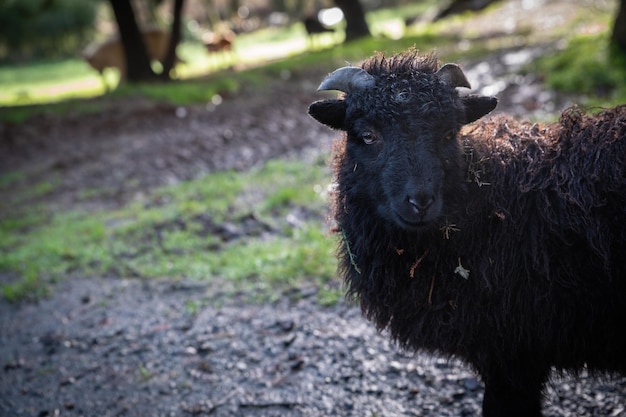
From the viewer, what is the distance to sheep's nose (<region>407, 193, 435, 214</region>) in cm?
323

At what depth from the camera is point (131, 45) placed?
1831cm

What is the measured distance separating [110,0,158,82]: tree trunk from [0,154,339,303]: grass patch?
9885 millimetres

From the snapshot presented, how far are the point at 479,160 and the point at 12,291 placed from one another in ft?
18.9

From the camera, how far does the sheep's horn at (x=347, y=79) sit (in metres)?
3.66

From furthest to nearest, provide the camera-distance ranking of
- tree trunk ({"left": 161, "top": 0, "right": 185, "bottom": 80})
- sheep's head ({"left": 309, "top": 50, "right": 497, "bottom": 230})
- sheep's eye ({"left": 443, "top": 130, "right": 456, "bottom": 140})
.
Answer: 1. tree trunk ({"left": 161, "top": 0, "right": 185, "bottom": 80})
2. sheep's eye ({"left": 443, "top": 130, "right": 456, "bottom": 140})
3. sheep's head ({"left": 309, "top": 50, "right": 497, "bottom": 230})

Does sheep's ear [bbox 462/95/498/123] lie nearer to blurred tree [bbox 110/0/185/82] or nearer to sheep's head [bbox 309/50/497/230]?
sheep's head [bbox 309/50/497/230]

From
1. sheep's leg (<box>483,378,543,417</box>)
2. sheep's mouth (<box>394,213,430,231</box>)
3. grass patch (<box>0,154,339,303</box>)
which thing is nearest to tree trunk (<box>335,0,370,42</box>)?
grass patch (<box>0,154,339,303</box>)

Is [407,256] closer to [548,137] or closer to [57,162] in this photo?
[548,137]

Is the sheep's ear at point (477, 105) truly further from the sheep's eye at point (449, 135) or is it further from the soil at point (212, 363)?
the soil at point (212, 363)

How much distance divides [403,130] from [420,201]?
1.74 feet

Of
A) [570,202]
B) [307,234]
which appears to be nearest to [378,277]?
[570,202]

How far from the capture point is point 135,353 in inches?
205

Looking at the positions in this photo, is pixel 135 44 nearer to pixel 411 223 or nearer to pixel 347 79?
pixel 347 79


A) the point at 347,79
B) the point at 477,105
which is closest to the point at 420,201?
the point at 477,105
